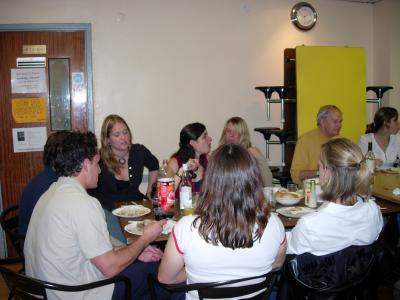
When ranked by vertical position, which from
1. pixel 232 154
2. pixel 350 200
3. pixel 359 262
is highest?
pixel 232 154

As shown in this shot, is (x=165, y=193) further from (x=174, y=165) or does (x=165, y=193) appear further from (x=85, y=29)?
(x=85, y=29)

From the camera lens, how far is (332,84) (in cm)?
395

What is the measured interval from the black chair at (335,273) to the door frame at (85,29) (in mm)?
2660

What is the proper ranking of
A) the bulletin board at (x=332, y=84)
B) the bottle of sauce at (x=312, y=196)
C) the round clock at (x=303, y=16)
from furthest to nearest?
the round clock at (x=303, y=16) → the bulletin board at (x=332, y=84) → the bottle of sauce at (x=312, y=196)

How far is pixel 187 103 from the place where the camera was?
3834 millimetres

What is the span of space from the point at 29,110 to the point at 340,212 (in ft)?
9.86

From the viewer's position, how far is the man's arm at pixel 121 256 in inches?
59.8

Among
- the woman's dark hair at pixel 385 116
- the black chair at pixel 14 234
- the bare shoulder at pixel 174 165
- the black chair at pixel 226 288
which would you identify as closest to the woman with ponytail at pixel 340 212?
the black chair at pixel 226 288

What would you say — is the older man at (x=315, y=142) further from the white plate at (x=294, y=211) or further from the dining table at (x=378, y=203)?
the white plate at (x=294, y=211)

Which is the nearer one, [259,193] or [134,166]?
[259,193]

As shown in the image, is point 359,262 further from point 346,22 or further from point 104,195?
point 346,22

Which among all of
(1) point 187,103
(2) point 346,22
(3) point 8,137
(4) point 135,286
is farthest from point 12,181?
(2) point 346,22

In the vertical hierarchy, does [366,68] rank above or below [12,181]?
above

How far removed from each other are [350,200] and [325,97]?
251 centimetres
